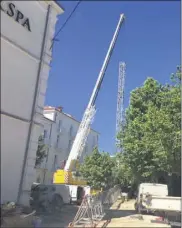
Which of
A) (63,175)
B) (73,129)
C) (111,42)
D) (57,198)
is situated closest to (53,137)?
(73,129)

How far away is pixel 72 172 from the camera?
29453mm

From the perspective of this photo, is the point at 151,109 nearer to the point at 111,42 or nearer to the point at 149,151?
the point at 149,151

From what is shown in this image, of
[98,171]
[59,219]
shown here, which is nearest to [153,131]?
[59,219]

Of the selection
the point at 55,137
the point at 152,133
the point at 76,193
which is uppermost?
the point at 55,137

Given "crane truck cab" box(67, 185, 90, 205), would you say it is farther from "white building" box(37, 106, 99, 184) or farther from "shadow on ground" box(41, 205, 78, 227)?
"white building" box(37, 106, 99, 184)

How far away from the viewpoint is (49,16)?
1334cm

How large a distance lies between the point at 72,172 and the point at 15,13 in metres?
19.6

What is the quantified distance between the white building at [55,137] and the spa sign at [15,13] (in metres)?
42.0

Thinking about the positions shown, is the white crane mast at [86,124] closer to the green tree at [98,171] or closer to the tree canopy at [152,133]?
the tree canopy at [152,133]

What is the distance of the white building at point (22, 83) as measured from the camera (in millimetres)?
11180

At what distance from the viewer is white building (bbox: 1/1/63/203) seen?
1118cm

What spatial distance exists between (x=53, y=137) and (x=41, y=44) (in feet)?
150

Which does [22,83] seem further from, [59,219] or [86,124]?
[86,124]

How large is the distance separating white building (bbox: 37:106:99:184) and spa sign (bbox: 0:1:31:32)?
4196cm
